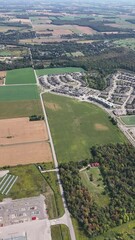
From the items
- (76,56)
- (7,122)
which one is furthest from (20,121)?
(76,56)

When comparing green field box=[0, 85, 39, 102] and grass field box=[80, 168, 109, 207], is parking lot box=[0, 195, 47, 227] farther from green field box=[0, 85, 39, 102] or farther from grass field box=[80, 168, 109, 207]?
green field box=[0, 85, 39, 102]

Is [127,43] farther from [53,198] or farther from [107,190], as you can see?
[53,198]

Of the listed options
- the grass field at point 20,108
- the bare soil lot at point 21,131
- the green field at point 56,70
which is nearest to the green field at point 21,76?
the green field at point 56,70

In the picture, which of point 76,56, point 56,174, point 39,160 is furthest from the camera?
point 76,56

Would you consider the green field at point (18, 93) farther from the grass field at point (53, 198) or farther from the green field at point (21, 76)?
the grass field at point (53, 198)

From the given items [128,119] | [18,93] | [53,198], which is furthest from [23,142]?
[18,93]

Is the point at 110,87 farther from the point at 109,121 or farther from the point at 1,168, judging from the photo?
the point at 1,168

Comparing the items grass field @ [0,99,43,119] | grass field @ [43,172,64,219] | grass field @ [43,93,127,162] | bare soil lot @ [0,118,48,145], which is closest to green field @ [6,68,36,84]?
grass field @ [43,93,127,162]
